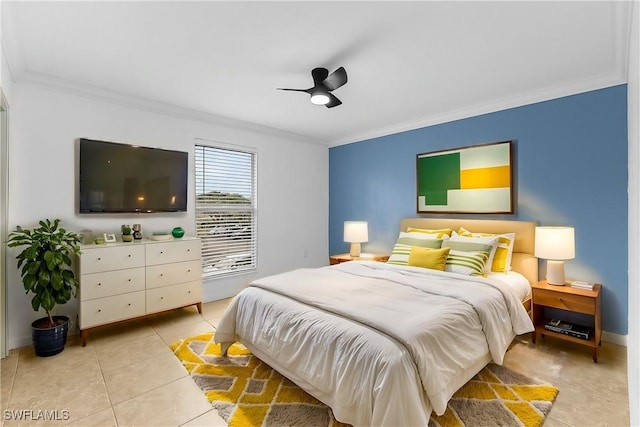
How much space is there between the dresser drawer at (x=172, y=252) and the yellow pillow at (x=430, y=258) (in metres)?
2.44

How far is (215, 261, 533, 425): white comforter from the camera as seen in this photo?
155 centimetres

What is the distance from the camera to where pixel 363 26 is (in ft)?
6.79

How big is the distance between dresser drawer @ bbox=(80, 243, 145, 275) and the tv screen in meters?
0.50

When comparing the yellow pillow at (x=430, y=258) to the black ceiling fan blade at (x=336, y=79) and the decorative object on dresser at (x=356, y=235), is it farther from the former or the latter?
the black ceiling fan blade at (x=336, y=79)

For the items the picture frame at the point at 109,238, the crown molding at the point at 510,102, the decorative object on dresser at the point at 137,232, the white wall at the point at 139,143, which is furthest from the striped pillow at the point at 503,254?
the picture frame at the point at 109,238

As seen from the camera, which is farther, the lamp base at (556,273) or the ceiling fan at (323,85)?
the lamp base at (556,273)

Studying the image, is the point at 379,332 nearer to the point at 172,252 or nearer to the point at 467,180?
the point at 172,252

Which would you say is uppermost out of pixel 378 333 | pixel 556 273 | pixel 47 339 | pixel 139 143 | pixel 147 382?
pixel 139 143

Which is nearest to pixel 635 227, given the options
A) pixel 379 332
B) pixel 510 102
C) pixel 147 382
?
pixel 379 332

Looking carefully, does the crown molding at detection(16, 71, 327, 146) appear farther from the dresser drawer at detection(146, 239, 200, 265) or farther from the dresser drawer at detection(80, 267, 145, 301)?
the dresser drawer at detection(80, 267, 145, 301)

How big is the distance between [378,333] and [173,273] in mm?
2568

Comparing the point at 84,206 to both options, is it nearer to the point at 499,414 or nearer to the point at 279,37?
the point at 279,37

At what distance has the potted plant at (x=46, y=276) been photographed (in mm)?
2533

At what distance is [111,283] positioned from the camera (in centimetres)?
297
